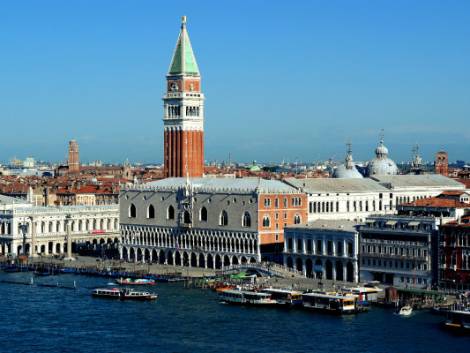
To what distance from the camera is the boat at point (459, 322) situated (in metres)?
45.1

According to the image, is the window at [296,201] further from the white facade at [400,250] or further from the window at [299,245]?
the white facade at [400,250]

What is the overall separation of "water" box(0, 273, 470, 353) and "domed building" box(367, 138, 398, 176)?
93.2ft

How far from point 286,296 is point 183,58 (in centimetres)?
2580

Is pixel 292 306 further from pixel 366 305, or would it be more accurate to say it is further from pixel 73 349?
pixel 73 349

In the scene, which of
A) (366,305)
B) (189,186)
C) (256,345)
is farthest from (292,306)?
(189,186)

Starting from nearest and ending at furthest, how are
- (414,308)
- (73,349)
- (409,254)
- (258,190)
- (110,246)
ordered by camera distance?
(73,349), (414,308), (409,254), (258,190), (110,246)

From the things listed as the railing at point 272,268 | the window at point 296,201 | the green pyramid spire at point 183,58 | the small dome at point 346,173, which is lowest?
the railing at point 272,268

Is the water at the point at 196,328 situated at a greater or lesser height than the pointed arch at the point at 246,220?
lesser

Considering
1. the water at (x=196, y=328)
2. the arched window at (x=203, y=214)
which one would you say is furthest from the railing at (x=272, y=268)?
the arched window at (x=203, y=214)

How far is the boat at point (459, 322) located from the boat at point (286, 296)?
8.13 metres

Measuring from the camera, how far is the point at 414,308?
163ft

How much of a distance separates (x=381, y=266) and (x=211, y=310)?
350 inches

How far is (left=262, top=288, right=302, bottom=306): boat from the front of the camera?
170 feet

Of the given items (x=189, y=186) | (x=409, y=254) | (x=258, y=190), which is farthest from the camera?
(x=189, y=186)
